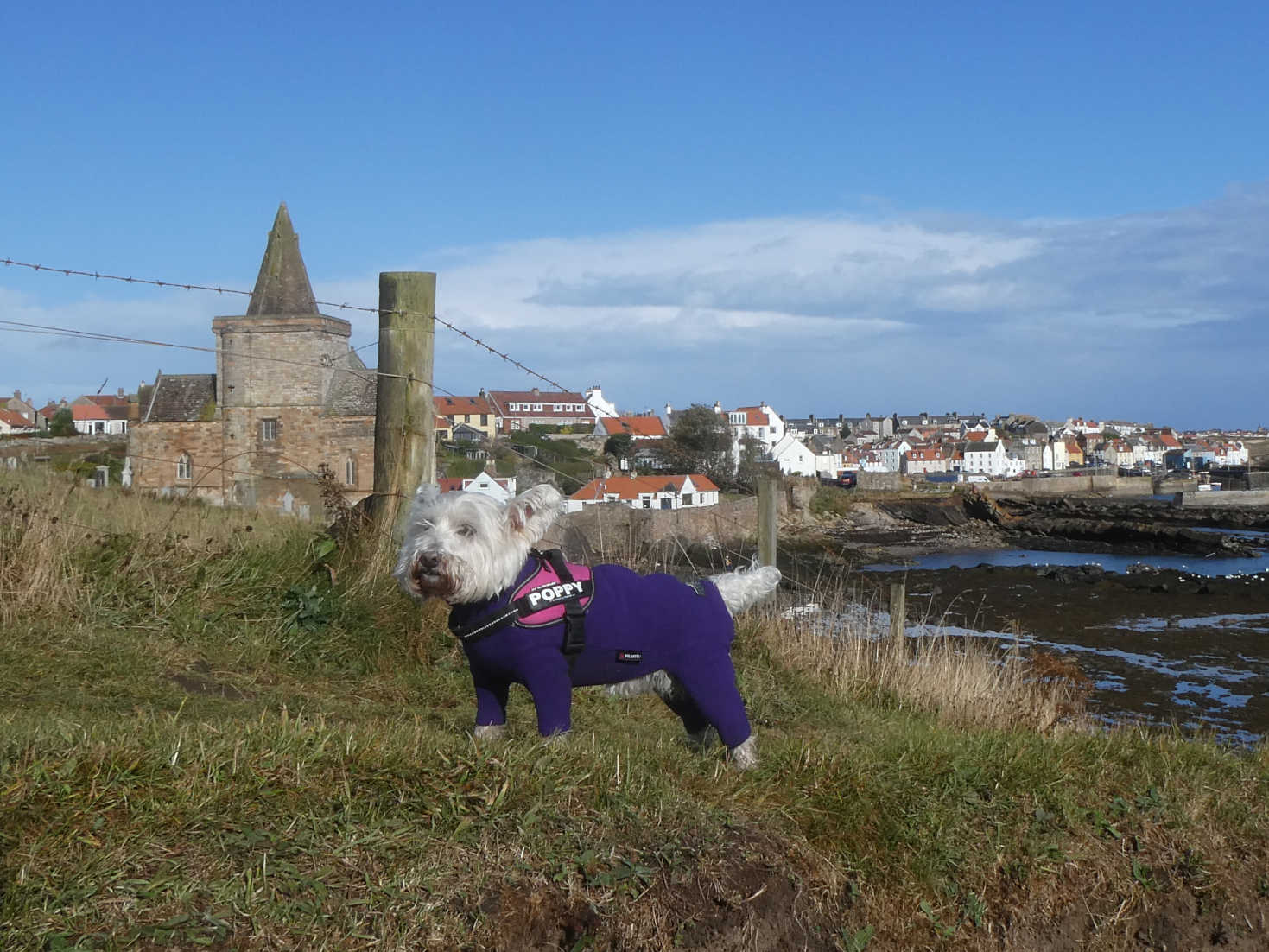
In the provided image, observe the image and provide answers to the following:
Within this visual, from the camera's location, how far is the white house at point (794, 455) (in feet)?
387

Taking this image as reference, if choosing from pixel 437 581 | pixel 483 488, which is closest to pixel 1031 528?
pixel 483 488

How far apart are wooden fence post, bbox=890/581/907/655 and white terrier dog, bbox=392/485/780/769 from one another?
478 cm

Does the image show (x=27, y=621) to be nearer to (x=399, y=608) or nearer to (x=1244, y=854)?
(x=399, y=608)

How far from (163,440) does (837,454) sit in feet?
353

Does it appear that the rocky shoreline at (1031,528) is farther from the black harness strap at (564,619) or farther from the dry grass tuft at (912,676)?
the black harness strap at (564,619)

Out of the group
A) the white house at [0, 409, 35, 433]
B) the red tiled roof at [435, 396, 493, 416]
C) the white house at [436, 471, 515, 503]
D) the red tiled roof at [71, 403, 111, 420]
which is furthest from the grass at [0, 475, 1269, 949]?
the white house at [0, 409, 35, 433]

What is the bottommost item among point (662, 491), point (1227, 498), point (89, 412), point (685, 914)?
point (1227, 498)

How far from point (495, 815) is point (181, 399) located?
56.7 m

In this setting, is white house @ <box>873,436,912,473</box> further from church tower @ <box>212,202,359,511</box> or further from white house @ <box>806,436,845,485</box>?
church tower @ <box>212,202,359,511</box>

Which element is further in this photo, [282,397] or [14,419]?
[14,419]

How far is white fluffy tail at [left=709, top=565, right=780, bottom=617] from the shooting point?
5.37 meters

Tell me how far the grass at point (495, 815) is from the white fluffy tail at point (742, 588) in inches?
27.8

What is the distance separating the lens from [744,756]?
4797 millimetres

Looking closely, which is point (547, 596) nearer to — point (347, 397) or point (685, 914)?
point (685, 914)
